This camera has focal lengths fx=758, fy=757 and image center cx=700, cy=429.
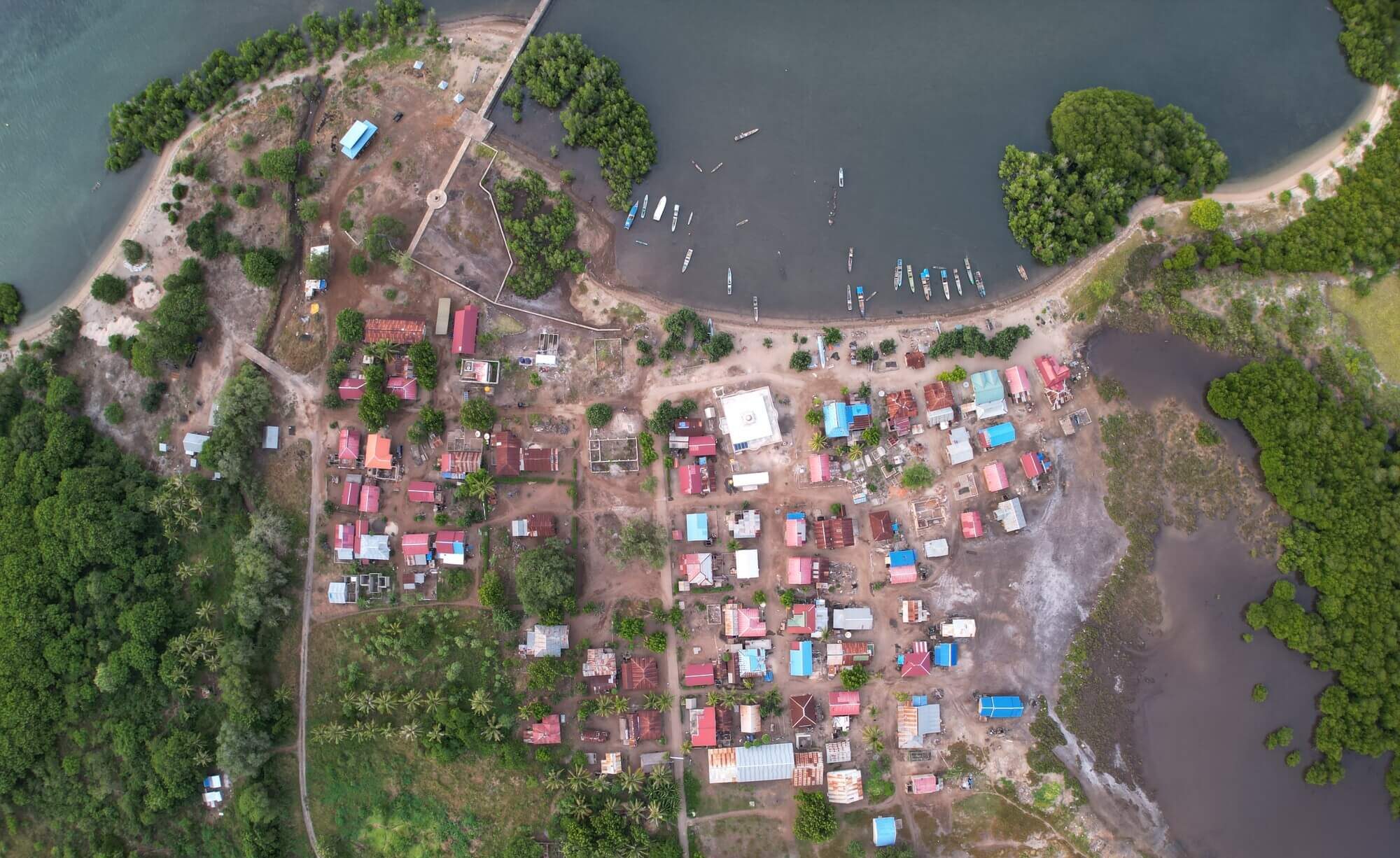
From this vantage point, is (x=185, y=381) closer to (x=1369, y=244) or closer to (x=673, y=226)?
(x=673, y=226)

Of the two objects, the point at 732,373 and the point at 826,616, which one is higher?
the point at 732,373

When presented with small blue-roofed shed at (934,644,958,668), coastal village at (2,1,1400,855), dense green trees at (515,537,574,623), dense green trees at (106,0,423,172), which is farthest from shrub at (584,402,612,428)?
dense green trees at (106,0,423,172)

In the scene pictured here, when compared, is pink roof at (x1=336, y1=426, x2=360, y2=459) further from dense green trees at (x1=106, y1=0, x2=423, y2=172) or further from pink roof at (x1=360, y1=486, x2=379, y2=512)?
dense green trees at (x1=106, y1=0, x2=423, y2=172)

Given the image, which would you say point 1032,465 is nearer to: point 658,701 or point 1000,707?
point 1000,707

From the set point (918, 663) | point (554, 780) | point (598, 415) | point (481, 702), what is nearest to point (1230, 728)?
point (918, 663)

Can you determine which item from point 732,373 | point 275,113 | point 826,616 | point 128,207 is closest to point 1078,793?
point 826,616

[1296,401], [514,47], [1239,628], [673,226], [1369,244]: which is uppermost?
[514,47]
